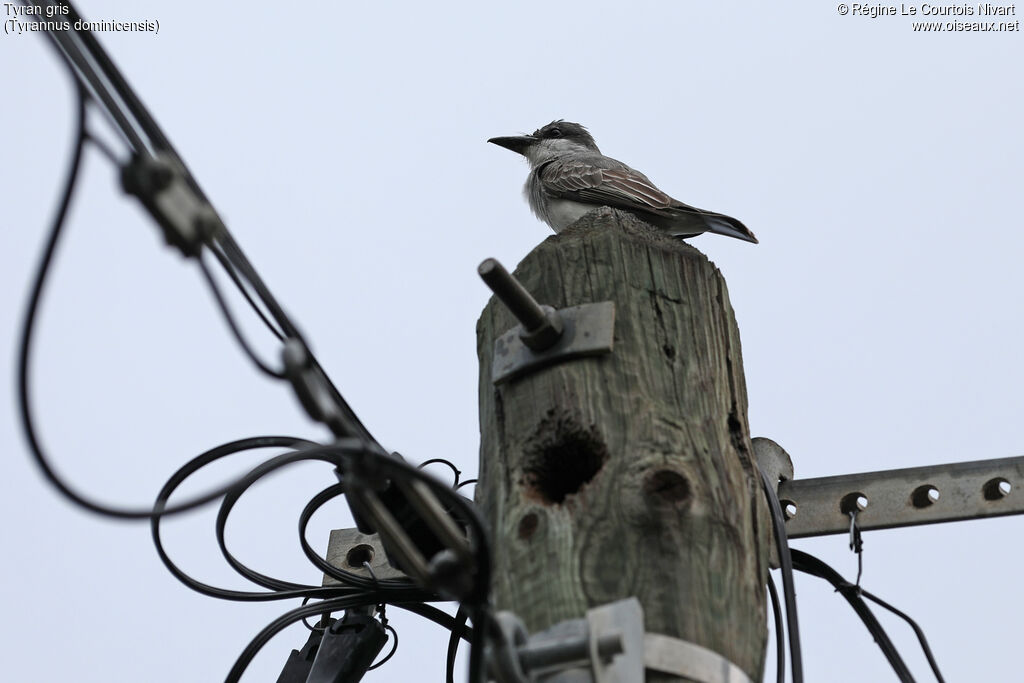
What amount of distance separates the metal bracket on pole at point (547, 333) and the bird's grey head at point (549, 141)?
574cm

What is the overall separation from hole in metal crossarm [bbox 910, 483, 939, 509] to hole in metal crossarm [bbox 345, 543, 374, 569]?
1.80 m

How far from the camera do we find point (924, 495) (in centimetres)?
393

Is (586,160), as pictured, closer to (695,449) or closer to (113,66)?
(695,449)

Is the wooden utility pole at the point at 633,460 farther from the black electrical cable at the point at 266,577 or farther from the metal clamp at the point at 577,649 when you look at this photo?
the black electrical cable at the point at 266,577

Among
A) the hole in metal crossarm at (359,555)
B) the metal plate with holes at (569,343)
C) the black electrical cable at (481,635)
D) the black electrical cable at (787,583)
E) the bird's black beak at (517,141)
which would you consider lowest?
the black electrical cable at (481,635)

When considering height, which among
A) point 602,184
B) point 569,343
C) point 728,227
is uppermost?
point 602,184

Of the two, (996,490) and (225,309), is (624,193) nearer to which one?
(996,490)

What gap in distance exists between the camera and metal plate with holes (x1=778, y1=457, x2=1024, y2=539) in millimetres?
3920

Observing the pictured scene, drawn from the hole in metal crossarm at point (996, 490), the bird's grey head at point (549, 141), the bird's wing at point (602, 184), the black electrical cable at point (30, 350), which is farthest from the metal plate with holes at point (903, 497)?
the bird's grey head at point (549, 141)

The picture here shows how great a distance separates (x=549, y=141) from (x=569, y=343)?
609cm

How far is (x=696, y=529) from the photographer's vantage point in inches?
114

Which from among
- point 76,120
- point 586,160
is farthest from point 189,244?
point 586,160

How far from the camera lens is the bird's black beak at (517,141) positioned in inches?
361

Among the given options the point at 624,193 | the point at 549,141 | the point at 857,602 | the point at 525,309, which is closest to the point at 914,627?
the point at 857,602
